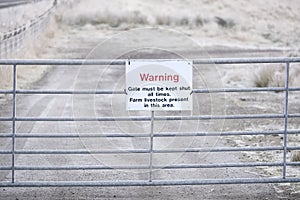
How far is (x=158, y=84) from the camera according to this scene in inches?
338

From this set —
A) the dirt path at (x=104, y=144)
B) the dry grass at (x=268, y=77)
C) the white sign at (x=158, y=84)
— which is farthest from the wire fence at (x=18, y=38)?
the white sign at (x=158, y=84)

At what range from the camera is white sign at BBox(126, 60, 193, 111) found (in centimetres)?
852

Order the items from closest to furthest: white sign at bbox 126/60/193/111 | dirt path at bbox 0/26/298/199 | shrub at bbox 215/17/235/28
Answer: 1. white sign at bbox 126/60/193/111
2. dirt path at bbox 0/26/298/199
3. shrub at bbox 215/17/235/28

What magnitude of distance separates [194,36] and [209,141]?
104 feet

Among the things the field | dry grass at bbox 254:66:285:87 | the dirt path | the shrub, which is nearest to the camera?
the dirt path

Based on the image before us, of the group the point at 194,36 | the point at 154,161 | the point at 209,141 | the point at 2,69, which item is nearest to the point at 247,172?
the point at 154,161

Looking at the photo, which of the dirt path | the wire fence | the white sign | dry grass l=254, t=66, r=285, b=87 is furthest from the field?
the white sign

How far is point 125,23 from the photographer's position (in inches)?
2005

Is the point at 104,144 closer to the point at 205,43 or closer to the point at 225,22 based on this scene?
the point at 205,43

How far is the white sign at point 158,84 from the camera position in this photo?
27.9 feet

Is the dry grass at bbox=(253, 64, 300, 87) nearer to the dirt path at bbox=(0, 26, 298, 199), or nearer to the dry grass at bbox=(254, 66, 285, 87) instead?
the dry grass at bbox=(254, 66, 285, 87)

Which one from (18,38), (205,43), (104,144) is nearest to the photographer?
(104,144)

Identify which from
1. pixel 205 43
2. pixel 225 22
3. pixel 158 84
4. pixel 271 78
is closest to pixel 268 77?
pixel 271 78

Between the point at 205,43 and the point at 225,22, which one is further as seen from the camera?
the point at 225,22
